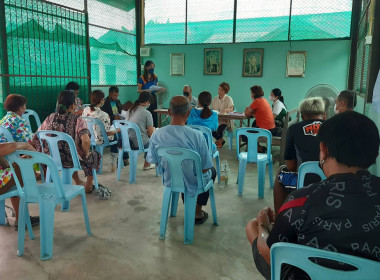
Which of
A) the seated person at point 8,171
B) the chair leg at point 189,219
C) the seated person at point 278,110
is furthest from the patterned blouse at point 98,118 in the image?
the seated person at point 278,110

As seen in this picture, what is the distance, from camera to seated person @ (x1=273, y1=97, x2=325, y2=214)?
95.6 inches

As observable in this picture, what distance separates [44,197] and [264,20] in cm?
599

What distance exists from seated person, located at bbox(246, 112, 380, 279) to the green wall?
6096 mm

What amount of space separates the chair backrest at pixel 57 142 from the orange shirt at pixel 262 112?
2.91 meters

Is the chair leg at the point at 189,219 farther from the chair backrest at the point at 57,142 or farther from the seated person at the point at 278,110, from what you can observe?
the seated person at the point at 278,110

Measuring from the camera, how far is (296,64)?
6.79 m

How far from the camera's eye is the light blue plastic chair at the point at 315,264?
90cm

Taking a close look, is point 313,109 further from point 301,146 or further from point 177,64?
point 177,64

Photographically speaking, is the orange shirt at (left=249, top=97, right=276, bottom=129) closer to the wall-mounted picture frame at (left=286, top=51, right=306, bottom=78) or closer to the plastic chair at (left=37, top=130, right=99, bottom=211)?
the wall-mounted picture frame at (left=286, top=51, right=306, bottom=78)

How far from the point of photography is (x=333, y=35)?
21.2 feet

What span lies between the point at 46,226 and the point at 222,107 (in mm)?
4486

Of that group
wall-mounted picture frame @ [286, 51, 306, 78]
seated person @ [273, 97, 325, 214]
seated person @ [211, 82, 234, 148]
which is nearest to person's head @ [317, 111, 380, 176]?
seated person @ [273, 97, 325, 214]

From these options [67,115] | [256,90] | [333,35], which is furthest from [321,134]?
[333,35]

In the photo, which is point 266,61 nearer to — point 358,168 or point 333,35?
point 333,35
